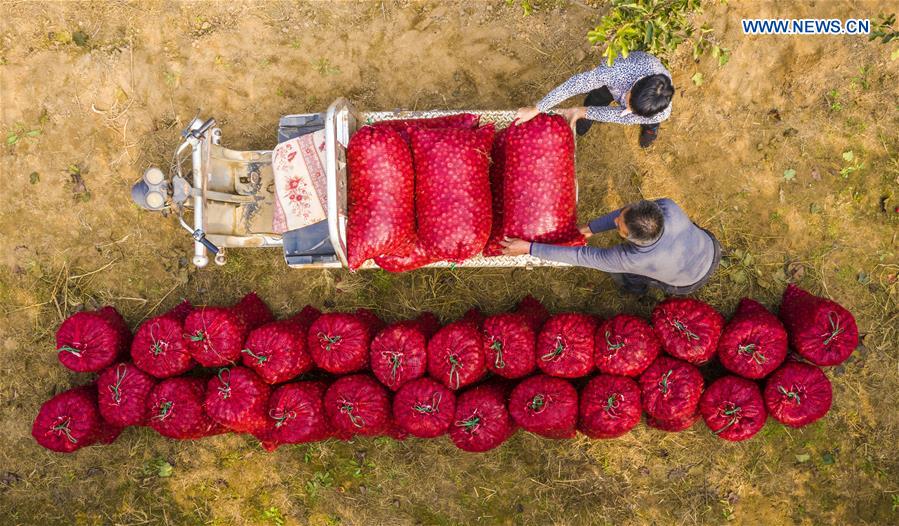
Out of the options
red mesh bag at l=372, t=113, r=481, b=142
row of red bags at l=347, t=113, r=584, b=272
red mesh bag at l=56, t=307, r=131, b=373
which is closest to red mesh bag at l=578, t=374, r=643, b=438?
row of red bags at l=347, t=113, r=584, b=272

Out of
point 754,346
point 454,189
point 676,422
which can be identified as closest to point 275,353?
point 454,189

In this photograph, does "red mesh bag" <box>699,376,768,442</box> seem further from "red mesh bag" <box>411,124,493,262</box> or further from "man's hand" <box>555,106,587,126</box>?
"man's hand" <box>555,106,587,126</box>

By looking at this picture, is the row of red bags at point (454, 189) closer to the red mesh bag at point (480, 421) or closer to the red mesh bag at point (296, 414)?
the red mesh bag at point (480, 421)

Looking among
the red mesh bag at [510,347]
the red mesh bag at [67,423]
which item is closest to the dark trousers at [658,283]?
the red mesh bag at [510,347]

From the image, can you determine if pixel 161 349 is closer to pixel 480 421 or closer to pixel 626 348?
pixel 480 421

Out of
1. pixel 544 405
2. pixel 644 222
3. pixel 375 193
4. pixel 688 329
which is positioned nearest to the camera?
pixel 644 222

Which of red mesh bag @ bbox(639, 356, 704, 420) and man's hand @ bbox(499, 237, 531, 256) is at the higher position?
man's hand @ bbox(499, 237, 531, 256)
